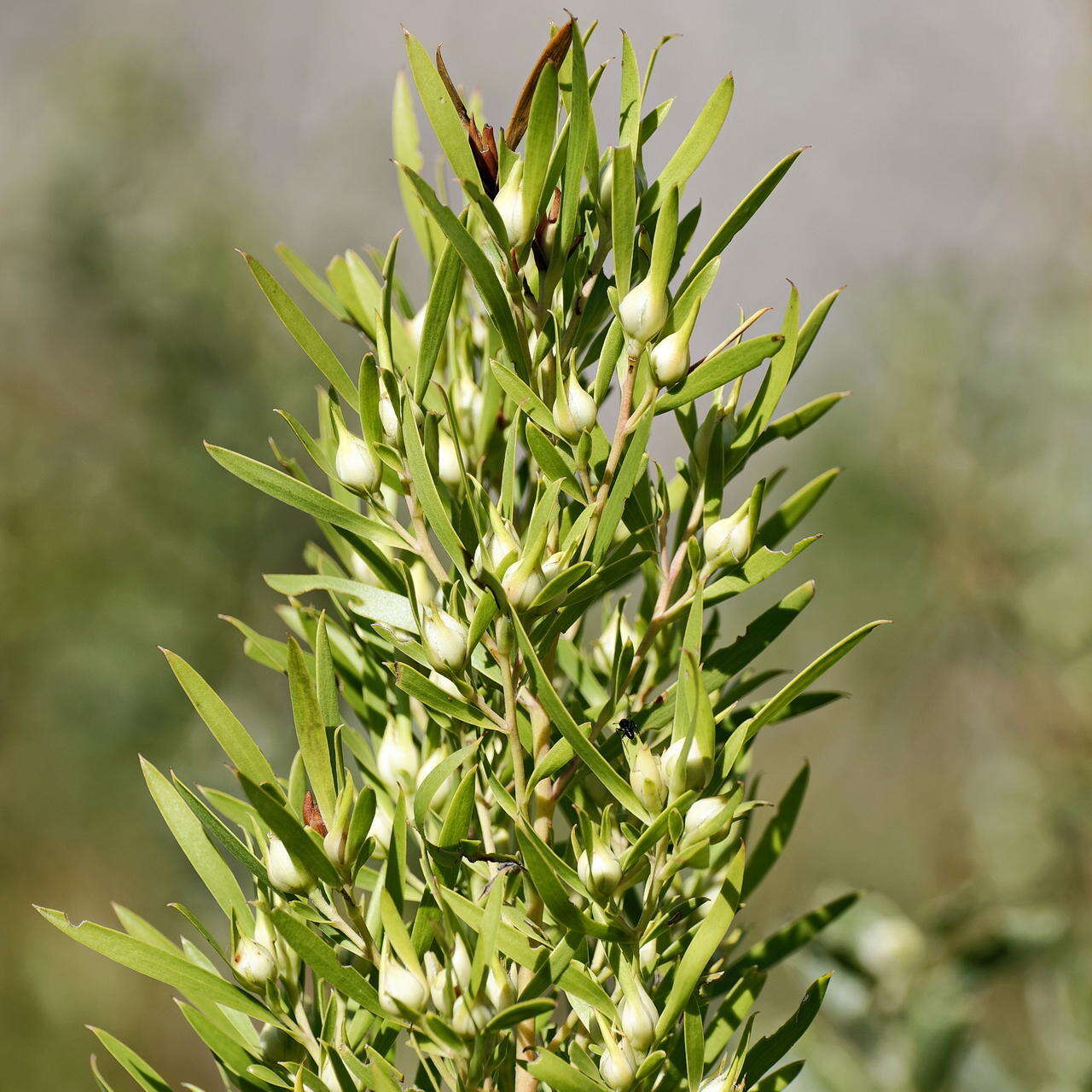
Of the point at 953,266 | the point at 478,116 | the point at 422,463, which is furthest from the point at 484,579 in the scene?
the point at 953,266

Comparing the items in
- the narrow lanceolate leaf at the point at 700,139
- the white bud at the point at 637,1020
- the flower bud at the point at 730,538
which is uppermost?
the narrow lanceolate leaf at the point at 700,139

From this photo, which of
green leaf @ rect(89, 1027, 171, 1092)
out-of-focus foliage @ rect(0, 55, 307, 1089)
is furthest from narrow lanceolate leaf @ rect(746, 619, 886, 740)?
out-of-focus foliage @ rect(0, 55, 307, 1089)

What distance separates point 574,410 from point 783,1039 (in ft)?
0.68

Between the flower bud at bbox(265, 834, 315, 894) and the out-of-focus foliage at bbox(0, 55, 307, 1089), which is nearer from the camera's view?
the flower bud at bbox(265, 834, 315, 894)

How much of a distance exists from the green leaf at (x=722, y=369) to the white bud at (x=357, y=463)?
0.09m

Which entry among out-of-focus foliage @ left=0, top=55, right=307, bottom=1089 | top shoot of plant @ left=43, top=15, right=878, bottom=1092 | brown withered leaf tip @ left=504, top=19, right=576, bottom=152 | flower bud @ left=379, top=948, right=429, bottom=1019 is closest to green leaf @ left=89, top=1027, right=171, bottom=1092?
top shoot of plant @ left=43, top=15, right=878, bottom=1092

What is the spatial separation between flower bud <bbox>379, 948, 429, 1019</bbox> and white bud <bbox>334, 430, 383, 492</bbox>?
0.14 metres

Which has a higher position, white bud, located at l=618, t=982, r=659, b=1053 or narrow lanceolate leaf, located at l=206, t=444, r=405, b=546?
narrow lanceolate leaf, located at l=206, t=444, r=405, b=546

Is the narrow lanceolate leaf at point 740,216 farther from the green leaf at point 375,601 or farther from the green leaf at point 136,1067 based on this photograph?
the green leaf at point 136,1067

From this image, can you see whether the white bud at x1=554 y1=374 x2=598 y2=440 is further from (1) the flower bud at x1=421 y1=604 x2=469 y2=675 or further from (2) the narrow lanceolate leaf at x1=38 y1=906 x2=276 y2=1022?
(2) the narrow lanceolate leaf at x1=38 y1=906 x2=276 y2=1022

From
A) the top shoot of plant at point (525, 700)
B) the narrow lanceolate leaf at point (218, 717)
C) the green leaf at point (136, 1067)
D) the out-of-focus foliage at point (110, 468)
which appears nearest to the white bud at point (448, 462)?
the top shoot of plant at point (525, 700)

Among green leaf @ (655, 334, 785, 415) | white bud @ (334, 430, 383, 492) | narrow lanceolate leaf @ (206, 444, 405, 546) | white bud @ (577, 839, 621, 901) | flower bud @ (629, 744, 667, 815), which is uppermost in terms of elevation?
green leaf @ (655, 334, 785, 415)

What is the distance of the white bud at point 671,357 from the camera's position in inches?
10.6

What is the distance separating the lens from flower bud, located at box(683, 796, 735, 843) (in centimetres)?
26
